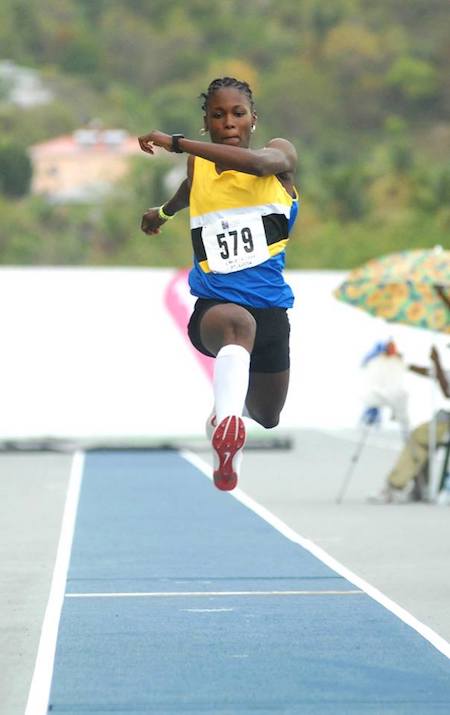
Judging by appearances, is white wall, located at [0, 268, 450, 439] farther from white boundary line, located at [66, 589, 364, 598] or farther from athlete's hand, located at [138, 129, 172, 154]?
athlete's hand, located at [138, 129, 172, 154]

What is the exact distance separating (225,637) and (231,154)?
210 centimetres

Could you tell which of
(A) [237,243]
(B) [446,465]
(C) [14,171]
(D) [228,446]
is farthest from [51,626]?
(C) [14,171]

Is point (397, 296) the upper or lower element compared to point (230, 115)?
lower

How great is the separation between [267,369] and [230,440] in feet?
2.89

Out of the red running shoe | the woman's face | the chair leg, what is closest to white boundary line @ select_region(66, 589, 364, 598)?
the red running shoe

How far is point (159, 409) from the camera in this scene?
23.5m

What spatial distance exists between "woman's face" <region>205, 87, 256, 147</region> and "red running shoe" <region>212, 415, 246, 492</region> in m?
1.08

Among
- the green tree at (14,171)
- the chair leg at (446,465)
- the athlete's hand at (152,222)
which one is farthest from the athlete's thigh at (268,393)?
the green tree at (14,171)

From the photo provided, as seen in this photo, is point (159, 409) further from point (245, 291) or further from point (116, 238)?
point (116, 238)

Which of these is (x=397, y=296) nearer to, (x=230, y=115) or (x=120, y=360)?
(x=120, y=360)

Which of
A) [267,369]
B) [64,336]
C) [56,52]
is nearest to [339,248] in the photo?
[56,52]

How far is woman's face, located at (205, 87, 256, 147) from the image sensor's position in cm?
688

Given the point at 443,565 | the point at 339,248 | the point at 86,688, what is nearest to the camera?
the point at 86,688

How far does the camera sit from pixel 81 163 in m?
82.9
